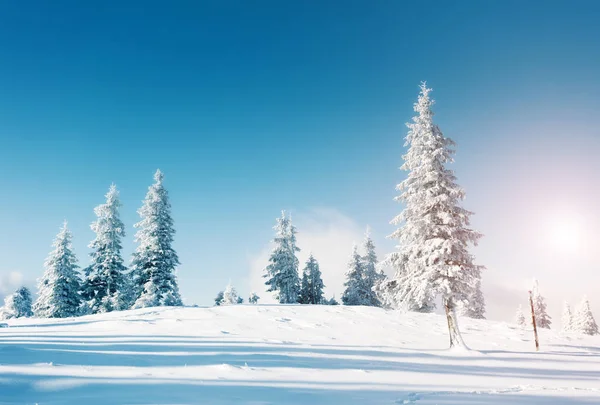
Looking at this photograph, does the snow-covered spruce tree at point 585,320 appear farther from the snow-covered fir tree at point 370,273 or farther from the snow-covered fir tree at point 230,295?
the snow-covered fir tree at point 230,295

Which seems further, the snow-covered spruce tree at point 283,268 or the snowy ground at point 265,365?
the snow-covered spruce tree at point 283,268

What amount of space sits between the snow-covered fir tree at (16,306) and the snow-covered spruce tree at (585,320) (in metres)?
79.7

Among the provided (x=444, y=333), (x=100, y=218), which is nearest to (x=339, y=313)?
(x=444, y=333)

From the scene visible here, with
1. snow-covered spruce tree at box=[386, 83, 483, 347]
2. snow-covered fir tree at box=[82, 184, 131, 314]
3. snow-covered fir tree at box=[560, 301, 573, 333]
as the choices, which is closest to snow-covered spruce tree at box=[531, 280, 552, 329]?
snow-covered fir tree at box=[560, 301, 573, 333]

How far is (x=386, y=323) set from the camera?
27.1m

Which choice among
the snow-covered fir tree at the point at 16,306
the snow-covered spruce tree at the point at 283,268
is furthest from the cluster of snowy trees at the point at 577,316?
the snow-covered fir tree at the point at 16,306

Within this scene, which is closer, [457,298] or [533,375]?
[533,375]

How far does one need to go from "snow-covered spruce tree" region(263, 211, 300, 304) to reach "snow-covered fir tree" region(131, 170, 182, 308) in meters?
16.0

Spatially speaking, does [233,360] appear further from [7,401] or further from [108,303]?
[108,303]

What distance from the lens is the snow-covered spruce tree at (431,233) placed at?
Answer: 21.6 m

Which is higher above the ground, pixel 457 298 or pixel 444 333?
pixel 457 298

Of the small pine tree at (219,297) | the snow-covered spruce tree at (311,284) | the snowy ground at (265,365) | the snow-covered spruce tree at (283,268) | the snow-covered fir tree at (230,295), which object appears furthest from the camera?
the small pine tree at (219,297)

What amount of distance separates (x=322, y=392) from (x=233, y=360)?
4.20m

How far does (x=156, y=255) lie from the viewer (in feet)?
121
